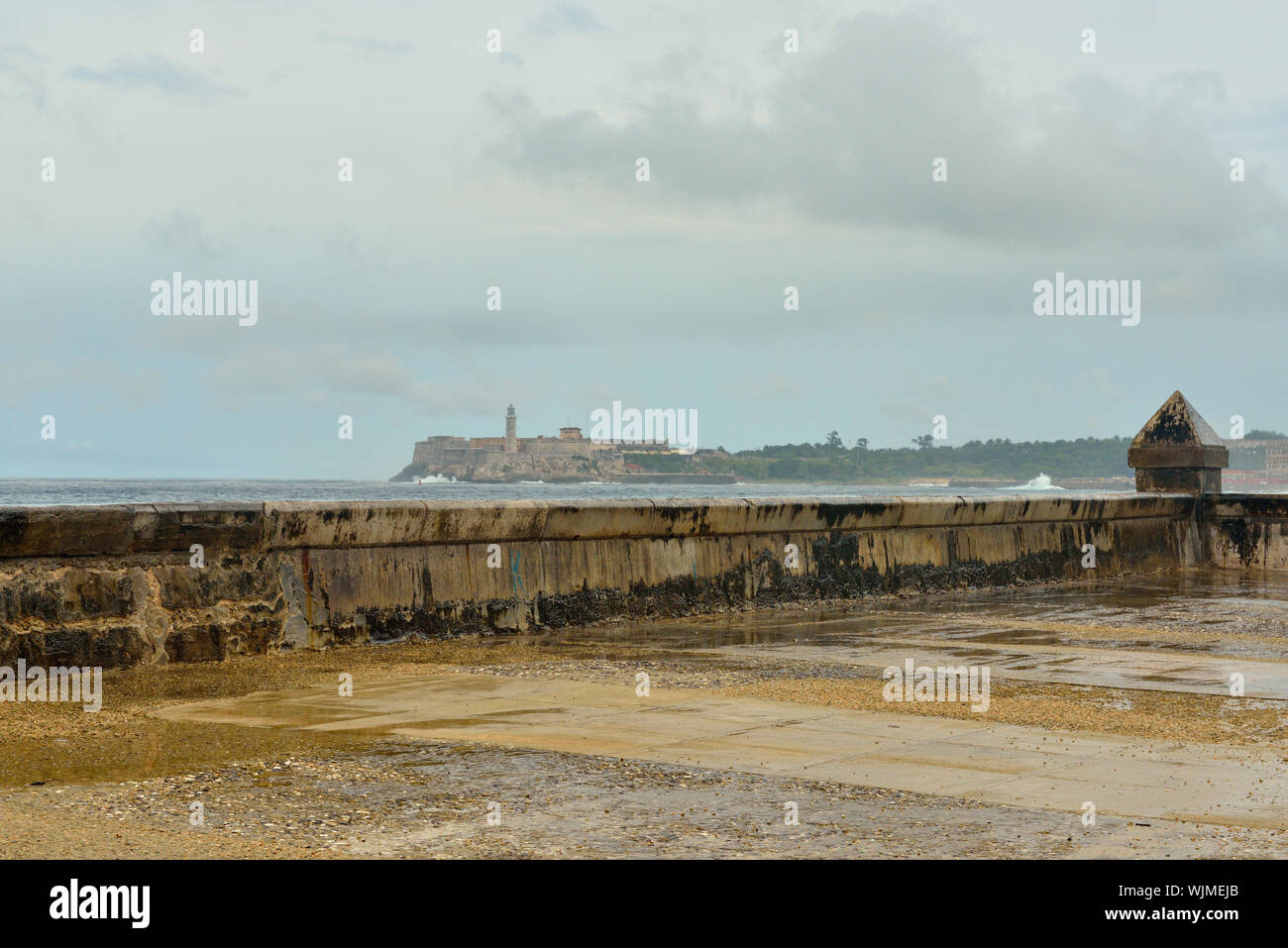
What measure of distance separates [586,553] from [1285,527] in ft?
32.7

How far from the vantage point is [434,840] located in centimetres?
407

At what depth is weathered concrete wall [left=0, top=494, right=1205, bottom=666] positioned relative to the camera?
7535 mm

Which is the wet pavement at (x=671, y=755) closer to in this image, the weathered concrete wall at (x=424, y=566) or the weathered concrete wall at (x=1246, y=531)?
the weathered concrete wall at (x=424, y=566)

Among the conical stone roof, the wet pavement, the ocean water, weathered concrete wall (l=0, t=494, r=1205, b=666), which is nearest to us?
the wet pavement

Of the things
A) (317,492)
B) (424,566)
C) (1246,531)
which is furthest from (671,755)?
(317,492)

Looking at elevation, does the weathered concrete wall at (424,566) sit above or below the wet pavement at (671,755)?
above

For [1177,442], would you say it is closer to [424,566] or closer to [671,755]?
[424,566]

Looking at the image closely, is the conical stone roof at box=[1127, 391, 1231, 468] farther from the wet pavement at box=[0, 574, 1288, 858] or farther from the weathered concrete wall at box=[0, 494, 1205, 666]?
the wet pavement at box=[0, 574, 1288, 858]

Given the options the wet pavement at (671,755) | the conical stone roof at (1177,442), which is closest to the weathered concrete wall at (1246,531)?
the conical stone roof at (1177,442)

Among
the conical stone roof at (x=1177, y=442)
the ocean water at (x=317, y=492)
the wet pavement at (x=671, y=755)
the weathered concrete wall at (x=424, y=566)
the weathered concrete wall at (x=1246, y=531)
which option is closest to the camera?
the wet pavement at (x=671, y=755)

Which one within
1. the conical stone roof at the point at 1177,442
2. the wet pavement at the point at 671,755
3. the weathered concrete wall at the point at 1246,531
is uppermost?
the conical stone roof at the point at 1177,442

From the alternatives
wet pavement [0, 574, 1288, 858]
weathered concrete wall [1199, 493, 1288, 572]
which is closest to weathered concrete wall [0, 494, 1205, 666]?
wet pavement [0, 574, 1288, 858]

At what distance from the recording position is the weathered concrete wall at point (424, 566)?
297 inches

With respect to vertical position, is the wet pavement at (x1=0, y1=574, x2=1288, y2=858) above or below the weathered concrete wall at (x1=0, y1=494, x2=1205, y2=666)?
below
